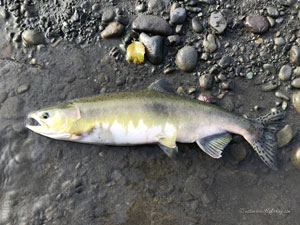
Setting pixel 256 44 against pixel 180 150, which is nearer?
pixel 180 150

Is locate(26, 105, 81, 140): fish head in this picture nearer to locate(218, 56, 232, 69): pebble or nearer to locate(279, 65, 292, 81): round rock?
locate(218, 56, 232, 69): pebble

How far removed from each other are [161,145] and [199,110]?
2.28 ft

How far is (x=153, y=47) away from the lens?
13.7 ft

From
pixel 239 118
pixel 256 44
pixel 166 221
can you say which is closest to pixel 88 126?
pixel 166 221

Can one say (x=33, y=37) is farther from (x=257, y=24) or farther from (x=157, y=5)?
(x=257, y=24)

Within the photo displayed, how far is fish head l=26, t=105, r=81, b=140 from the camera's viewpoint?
3.75 metres

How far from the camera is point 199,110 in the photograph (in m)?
3.89

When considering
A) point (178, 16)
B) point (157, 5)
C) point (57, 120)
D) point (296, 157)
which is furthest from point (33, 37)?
point (296, 157)

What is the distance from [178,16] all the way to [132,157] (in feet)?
7.10

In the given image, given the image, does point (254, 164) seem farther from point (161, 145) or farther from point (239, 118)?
point (161, 145)

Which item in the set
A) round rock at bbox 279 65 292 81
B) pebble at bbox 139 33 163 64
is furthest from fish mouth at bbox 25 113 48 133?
round rock at bbox 279 65 292 81

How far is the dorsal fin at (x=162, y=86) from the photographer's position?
4.03m

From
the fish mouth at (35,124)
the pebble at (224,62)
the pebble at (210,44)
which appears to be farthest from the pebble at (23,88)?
the pebble at (224,62)

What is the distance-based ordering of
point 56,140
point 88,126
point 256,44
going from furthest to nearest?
point 256,44 → point 56,140 → point 88,126
